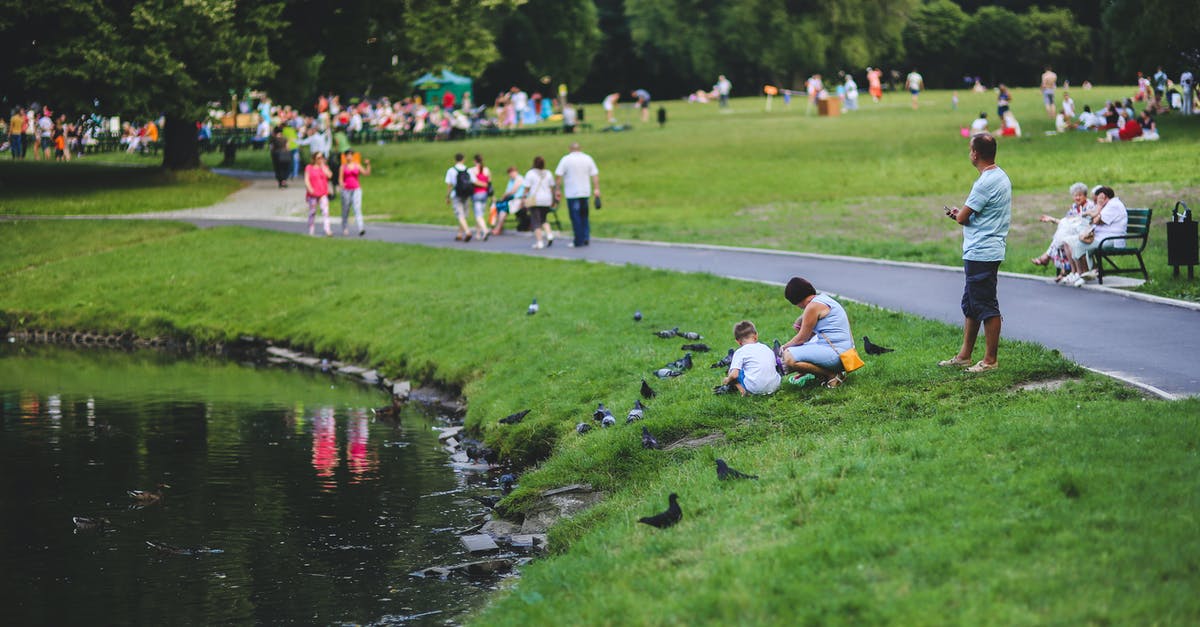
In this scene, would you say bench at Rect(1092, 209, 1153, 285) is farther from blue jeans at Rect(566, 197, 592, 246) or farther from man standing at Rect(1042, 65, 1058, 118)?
man standing at Rect(1042, 65, 1058, 118)

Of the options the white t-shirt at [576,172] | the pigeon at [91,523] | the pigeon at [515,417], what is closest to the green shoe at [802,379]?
the pigeon at [515,417]

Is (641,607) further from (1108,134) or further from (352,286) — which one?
(1108,134)

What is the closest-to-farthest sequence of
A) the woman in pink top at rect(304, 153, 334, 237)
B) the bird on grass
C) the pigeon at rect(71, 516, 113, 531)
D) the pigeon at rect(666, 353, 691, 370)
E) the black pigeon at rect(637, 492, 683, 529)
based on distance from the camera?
the black pigeon at rect(637, 492, 683, 529) → the pigeon at rect(71, 516, 113, 531) → the bird on grass → the pigeon at rect(666, 353, 691, 370) → the woman in pink top at rect(304, 153, 334, 237)

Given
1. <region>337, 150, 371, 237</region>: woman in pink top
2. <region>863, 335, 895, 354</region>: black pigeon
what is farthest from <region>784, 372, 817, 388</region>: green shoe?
<region>337, 150, 371, 237</region>: woman in pink top

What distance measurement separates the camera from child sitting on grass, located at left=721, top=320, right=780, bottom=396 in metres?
13.7

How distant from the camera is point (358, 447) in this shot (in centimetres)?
1764

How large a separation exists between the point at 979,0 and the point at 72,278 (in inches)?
3197

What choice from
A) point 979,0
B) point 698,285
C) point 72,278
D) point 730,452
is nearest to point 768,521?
point 730,452

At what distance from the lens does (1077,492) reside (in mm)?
9039

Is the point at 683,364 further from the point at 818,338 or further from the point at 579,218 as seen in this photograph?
the point at 579,218

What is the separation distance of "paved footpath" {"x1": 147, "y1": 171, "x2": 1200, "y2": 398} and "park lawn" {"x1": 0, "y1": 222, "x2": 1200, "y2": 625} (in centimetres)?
91

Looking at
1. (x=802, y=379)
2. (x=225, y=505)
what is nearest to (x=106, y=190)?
(x=225, y=505)

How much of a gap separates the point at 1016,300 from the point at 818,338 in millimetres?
6214

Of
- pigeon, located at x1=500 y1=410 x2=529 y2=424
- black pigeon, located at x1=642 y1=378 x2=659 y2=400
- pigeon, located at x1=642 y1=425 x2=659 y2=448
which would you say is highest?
black pigeon, located at x1=642 y1=378 x2=659 y2=400
